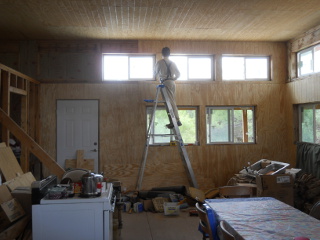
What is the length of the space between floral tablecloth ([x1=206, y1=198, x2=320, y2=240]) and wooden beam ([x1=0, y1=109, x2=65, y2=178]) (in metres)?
2.82

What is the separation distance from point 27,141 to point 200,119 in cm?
355

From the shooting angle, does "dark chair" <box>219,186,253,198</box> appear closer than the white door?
Yes

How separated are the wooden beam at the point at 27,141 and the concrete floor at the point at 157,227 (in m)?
1.44

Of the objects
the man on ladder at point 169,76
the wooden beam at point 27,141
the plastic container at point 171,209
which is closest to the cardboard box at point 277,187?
the plastic container at point 171,209

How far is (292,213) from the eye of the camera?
284 centimetres

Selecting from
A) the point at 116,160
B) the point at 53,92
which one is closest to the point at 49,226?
the point at 116,160

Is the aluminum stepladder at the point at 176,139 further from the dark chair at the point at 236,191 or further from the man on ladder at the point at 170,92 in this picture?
the dark chair at the point at 236,191

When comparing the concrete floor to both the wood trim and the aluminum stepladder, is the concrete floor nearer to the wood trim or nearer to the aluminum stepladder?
the aluminum stepladder

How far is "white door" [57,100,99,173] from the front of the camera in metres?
6.54

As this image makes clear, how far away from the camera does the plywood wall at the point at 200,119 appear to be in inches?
258

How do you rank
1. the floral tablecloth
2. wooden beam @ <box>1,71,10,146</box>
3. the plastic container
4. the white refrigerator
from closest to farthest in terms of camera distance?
the floral tablecloth, the white refrigerator, wooden beam @ <box>1,71,10,146</box>, the plastic container

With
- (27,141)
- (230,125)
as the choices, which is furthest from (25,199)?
(230,125)

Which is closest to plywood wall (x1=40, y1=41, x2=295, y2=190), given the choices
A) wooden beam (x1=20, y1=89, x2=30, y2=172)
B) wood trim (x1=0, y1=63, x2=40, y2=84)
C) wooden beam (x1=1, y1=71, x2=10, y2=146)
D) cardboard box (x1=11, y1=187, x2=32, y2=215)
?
wood trim (x1=0, y1=63, x2=40, y2=84)

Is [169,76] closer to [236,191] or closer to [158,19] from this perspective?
[158,19]
